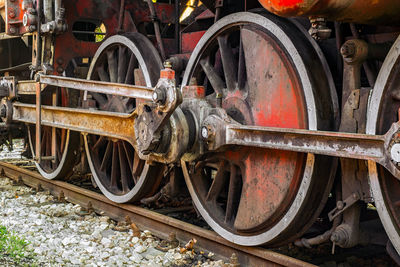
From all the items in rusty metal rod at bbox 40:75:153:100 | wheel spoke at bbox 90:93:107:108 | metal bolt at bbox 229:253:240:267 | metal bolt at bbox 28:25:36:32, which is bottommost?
metal bolt at bbox 229:253:240:267

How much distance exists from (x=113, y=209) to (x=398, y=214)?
2.82m

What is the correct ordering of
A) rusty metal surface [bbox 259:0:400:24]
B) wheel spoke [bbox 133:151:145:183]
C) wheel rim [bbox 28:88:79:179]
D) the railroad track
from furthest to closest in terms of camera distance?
wheel rim [bbox 28:88:79:179] → wheel spoke [bbox 133:151:145:183] → the railroad track → rusty metal surface [bbox 259:0:400:24]

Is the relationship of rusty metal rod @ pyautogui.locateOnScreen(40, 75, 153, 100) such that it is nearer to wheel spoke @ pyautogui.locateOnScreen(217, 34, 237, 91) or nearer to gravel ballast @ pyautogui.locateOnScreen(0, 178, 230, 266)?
wheel spoke @ pyautogui.locateOnScreen(217, 34, 237, 91)

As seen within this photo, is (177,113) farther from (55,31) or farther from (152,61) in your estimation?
(55,31)

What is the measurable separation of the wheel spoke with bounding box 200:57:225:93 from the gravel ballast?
116cm

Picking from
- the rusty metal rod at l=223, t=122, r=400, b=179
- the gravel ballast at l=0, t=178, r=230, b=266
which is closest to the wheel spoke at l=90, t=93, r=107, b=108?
the gravel ballast at l=0, t=178, r=230, b=266

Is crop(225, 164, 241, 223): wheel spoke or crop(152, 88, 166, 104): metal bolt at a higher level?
crop(152, 88, 166, 104): metal bolt

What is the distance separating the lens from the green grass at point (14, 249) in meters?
3.59

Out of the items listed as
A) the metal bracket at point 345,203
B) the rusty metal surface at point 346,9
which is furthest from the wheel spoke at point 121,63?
the metal bracket at point 345,203

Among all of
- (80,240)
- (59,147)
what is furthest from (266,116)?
(59,147)

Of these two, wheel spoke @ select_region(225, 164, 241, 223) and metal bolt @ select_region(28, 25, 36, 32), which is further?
metal bolt @ select_region(28, 25, 36, 32)

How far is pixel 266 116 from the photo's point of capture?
131 inches

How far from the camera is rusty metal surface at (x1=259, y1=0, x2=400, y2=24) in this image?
95.7 inches

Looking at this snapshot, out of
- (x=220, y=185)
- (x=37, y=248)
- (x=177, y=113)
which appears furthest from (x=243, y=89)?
(x=37, y=248)
